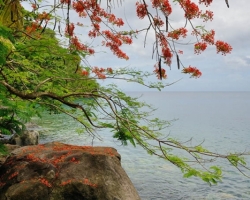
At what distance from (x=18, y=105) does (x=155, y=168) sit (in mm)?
11227

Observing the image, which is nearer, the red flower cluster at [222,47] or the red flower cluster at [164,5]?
the red flower cluster at [164,5]

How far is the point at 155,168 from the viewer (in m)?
15.8

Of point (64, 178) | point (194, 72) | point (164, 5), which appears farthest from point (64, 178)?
point (164, 5)

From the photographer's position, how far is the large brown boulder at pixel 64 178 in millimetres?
6805

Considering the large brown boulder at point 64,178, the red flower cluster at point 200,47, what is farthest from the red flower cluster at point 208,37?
the large brown boulder at point 64,178

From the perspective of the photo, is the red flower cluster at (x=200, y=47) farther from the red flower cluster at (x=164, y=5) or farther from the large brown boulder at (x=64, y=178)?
the large brown boulder at (x=64, y=178)

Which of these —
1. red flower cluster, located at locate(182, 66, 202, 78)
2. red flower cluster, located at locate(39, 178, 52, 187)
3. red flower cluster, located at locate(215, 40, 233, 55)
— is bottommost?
red flower cluster, located at locate(39, 178, 52, 187)

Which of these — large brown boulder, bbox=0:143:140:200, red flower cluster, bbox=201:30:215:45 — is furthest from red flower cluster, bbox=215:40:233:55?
large brown boulder, bbox=0:143:140:200

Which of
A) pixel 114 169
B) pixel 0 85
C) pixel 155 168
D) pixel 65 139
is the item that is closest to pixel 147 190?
pixel 155 168

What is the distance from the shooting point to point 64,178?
7.09m

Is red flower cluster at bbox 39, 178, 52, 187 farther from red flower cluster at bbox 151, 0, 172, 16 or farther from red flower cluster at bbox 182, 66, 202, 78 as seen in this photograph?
red flower cluster at bbox 151, 0, 172, 16

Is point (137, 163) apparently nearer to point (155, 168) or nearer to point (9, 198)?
point (155, 168)

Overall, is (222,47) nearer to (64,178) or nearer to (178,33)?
(178,33)

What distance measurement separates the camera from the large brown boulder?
6805 mm
